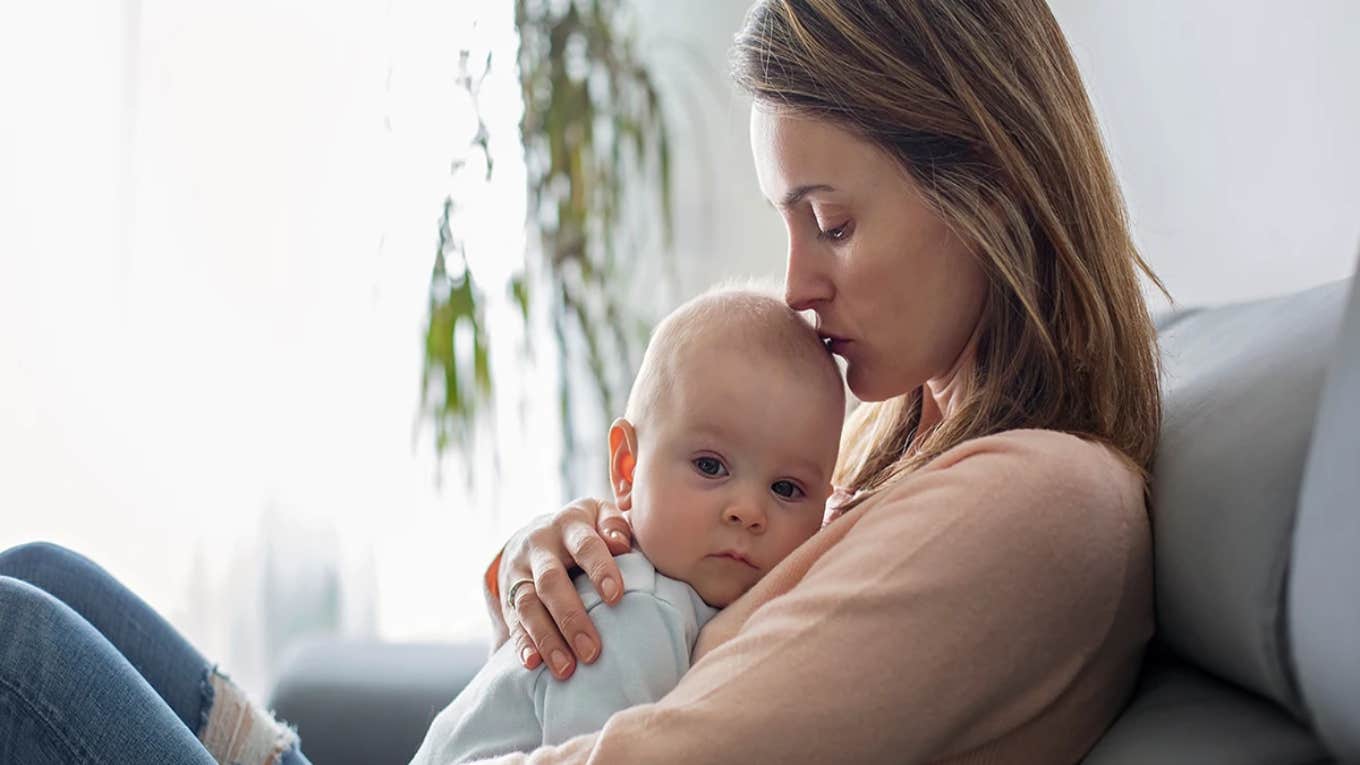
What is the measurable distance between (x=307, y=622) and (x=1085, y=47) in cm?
193

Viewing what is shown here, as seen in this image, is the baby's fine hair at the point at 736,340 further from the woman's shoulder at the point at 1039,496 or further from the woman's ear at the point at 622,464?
the woman's shoulder at the point at 1039,496

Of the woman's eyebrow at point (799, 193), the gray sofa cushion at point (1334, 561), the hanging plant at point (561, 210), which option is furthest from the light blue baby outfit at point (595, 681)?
the hanging plant at point (561, 210)

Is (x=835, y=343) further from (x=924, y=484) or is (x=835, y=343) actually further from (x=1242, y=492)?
(x=1242, y=492)

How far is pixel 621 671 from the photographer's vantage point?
3.32ft

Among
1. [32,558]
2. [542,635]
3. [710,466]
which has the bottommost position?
[32,558]

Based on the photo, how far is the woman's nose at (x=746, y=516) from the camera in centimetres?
107

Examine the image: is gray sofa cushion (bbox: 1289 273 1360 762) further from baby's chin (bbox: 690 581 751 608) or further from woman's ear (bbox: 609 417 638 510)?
woman's ear (bbox: 609 417 638 510)

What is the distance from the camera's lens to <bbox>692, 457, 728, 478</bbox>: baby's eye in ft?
3.59

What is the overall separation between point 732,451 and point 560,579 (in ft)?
0.55

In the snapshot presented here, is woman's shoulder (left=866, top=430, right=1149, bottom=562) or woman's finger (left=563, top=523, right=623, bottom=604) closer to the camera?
woman's shoulder (left=866, top=430, right=1149, bottom=562)

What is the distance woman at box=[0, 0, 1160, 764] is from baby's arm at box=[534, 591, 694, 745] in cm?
2

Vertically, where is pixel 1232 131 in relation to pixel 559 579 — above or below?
above

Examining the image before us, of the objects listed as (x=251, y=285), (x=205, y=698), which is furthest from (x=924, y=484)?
(x=251, y=285)

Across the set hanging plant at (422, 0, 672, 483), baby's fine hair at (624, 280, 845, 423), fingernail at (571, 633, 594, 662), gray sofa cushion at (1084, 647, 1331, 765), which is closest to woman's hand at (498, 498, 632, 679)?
fingernail at (571, 633, 594, 662)
